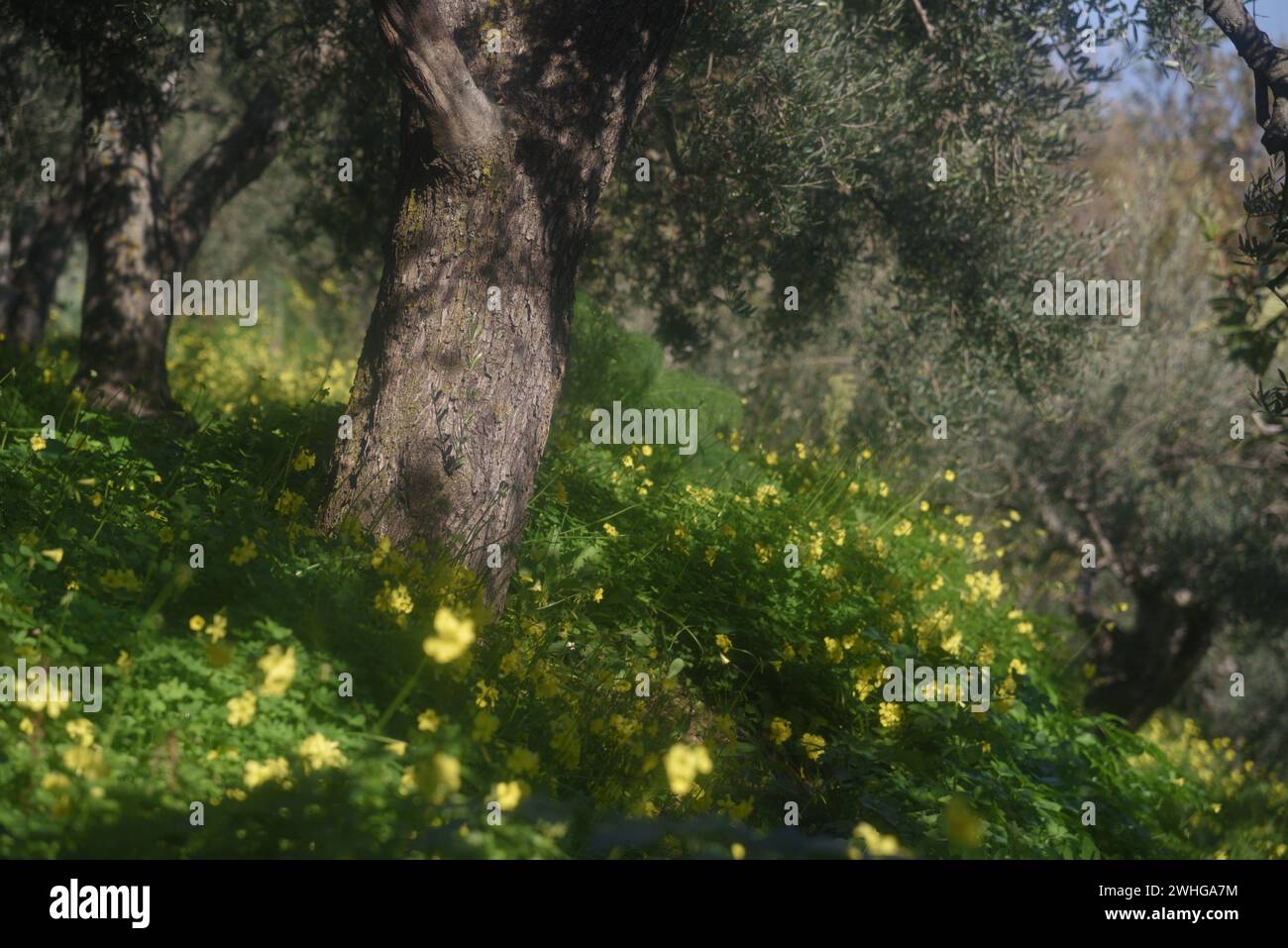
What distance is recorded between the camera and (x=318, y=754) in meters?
3.10

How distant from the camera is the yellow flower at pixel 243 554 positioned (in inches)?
148

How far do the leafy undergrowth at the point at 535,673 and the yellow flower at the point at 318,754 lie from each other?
0.01 meters

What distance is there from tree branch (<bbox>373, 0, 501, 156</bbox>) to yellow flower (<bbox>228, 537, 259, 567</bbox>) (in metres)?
2.05

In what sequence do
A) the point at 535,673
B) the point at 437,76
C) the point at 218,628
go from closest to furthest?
the point at 218,628, the point at 535,673, the point at 437,76

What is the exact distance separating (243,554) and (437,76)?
2249 millimetres

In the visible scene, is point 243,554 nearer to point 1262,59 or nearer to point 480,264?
point 480,264

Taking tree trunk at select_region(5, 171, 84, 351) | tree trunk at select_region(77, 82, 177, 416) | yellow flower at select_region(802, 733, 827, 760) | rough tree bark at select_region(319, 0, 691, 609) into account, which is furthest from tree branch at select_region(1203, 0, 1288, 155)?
tree trunk at select_region(5, 171, 84, 351)

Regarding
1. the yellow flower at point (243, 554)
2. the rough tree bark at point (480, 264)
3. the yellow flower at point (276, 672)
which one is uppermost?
the rough tree bark at point (480, 264)

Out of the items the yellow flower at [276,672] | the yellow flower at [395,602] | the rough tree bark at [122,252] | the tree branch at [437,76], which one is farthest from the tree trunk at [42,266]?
the yellow flower at [276,672]

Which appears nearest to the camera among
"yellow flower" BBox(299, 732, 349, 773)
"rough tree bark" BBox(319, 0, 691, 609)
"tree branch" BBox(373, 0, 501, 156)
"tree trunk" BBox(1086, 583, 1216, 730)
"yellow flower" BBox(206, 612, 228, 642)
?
"yellow flower" BBox(299, 732, 349, 773)

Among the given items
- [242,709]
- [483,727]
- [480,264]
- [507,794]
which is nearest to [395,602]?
[483,727]

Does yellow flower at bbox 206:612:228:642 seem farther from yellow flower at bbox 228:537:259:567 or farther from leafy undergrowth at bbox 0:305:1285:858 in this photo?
yellow flower at bbox 228:537:259:567

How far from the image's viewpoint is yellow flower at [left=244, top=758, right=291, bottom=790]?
3.04m

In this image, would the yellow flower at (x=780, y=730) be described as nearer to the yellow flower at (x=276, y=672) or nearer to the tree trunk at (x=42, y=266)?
the yellow flower at (x=276, y=672)
